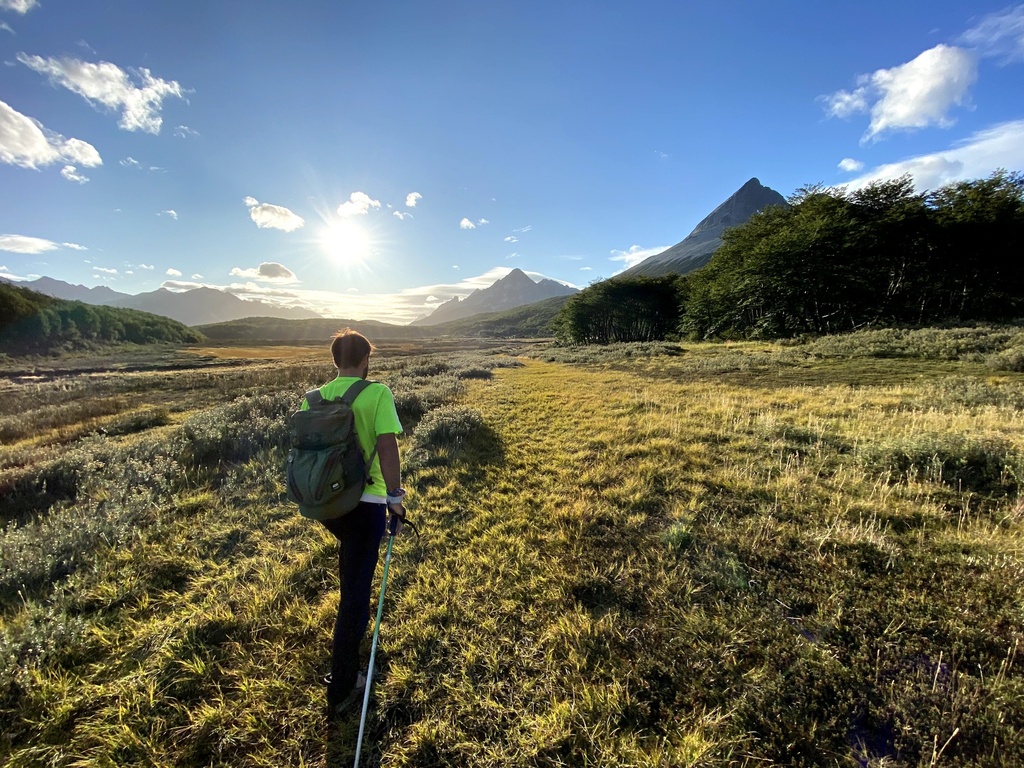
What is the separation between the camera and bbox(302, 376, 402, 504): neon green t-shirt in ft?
9.84

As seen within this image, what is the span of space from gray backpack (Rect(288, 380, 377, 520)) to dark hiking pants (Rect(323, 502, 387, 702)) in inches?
8.0

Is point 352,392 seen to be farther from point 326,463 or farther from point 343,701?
point 343,701

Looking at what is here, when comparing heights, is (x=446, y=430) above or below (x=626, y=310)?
below

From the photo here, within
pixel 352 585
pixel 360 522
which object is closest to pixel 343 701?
pixel 352 585

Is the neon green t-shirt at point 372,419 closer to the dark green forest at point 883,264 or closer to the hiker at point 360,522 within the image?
the hiker at point 360,522

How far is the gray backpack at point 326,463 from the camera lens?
2.71 m

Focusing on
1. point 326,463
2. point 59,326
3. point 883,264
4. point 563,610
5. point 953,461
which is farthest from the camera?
point 59,326

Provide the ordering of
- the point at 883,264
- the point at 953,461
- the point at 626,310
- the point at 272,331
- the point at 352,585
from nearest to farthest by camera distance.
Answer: the point at 352,585 < the point at 953,461 < the point at 883,264 < the point at 626,310 < the point at 272,331

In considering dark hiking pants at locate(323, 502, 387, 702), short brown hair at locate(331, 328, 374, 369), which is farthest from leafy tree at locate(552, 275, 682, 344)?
dark hiking pants at locate(323, 502, 387, 702)

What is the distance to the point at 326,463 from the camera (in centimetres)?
272

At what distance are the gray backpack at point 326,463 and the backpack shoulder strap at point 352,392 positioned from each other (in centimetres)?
7

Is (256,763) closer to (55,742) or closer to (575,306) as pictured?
(55,742)

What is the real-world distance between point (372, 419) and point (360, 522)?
853 mm

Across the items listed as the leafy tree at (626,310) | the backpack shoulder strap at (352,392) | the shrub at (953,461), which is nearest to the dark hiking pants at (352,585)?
the backpack shoulder strap at (352,392)
